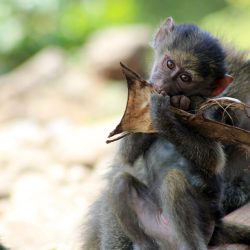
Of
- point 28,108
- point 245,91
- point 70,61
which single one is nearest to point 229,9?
point 70,61

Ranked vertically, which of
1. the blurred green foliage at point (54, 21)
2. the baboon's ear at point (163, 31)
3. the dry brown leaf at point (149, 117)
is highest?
the blurred green foliage at point (54, 21)

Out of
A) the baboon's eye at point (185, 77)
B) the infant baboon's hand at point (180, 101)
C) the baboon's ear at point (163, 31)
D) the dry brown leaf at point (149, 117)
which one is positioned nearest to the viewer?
the dry brown leaf at point (149, 117)

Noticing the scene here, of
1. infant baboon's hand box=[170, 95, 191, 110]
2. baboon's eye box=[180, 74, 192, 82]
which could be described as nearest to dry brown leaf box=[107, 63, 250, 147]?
infant baboon's hand box=[170, 95, 191, 110]

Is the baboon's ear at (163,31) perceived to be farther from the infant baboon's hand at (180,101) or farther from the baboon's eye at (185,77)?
the infant baboon's hand at (180,101)

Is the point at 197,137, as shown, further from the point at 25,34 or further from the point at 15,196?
the point at 25,34

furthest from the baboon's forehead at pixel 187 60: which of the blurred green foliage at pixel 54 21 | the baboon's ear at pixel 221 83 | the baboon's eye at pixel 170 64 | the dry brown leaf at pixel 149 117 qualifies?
the blurred green foliage at pixel 54 21

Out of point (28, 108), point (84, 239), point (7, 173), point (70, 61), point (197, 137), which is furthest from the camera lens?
point (70, 61)

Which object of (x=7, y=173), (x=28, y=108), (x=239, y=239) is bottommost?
(x=239, y=239)
